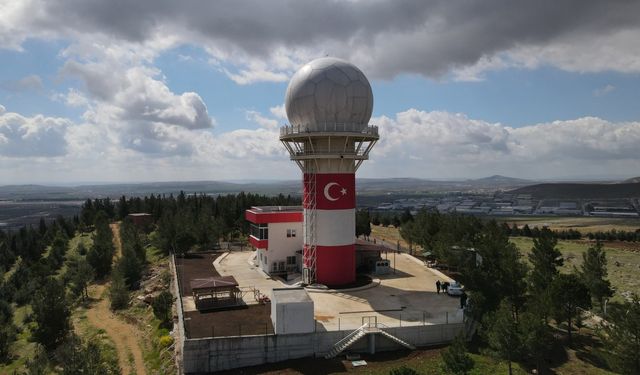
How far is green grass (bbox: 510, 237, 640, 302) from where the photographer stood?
1753 inches

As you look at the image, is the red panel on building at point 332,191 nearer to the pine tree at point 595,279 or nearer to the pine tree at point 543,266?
the pine tree at point 543,266

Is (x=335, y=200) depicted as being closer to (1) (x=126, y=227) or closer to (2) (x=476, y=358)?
(2) (x=476, y=358)

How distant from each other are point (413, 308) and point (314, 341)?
9026 mm

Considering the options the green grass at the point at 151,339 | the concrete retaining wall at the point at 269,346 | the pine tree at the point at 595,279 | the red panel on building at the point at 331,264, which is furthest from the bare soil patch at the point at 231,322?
the pine tree at the point at 595,279

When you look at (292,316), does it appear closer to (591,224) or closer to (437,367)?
(437,367)

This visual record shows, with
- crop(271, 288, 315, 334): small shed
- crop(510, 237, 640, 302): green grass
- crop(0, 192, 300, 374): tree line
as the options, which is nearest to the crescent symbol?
crop(271, 288, 315, 334): small shed

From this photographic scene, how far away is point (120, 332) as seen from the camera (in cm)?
3562

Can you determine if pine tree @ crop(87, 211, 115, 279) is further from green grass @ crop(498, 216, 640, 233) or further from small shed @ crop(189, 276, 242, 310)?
green grass @ crop(498, 216, 640, 233)

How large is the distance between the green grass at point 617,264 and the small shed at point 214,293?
100ft

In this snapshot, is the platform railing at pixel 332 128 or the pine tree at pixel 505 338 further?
the platform railing at pixel 332 128

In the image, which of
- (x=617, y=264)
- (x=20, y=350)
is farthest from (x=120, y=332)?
(x=617, y=264)

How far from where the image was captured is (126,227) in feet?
232

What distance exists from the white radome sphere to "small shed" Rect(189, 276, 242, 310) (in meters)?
13.9

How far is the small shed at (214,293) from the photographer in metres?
31.7
